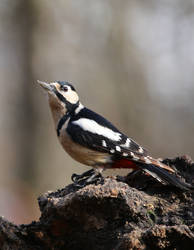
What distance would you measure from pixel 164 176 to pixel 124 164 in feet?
2.68

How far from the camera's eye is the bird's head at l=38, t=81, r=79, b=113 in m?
4.79

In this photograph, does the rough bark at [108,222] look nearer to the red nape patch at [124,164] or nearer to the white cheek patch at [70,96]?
the red nape patch at [124,164]

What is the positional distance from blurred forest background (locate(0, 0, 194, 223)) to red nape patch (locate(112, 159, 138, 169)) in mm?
7682

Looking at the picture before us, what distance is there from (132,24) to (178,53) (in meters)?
1.59

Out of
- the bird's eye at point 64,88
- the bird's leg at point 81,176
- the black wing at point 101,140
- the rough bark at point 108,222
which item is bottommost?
the rough bark at point 108,222

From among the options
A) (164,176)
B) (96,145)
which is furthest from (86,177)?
(164,176)

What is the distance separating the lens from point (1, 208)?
8992 millimetres

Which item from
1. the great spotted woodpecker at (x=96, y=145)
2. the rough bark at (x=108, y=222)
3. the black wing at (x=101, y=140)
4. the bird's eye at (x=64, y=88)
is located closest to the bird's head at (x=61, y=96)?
the bird's eye at (x=64, y=88)

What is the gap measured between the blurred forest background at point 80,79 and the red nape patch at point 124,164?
7.68m

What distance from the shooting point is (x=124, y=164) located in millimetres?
4258

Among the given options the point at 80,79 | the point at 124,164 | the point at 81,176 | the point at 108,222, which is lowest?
the point at 108,222

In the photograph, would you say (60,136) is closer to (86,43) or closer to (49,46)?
(49,46)

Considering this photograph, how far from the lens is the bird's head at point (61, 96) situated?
4785mm

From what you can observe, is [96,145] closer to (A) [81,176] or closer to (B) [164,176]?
(A) [81,176]
